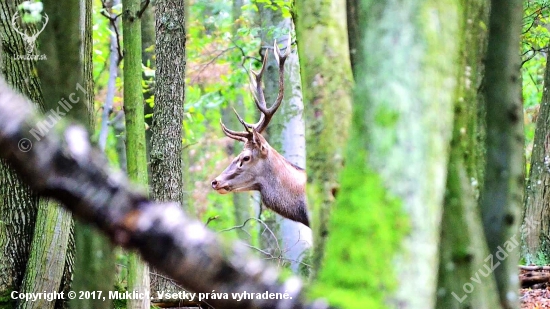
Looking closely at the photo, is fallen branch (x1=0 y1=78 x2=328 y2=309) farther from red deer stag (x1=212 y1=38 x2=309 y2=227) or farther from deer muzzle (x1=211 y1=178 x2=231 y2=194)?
deer muzzle (x1=211 y1=178 x2=231 y2=194)

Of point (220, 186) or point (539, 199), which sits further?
point (220, 186)

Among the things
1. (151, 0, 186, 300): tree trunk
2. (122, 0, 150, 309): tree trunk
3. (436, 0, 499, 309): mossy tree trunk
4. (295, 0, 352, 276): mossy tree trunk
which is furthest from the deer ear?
(436, 0, 499, 309): mossy tree trunk

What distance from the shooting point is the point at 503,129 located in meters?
3.46

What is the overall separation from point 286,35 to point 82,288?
32.1 ft

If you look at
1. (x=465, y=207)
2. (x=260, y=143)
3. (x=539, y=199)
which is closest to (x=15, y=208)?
(x=260, y=143)

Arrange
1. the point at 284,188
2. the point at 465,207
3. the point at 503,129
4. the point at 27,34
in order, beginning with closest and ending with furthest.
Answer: the point at 465,207
the point at 503,129
the point at 27,34
the point at 284,188

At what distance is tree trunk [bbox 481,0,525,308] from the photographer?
334cm

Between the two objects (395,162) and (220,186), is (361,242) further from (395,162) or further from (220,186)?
(220,186)

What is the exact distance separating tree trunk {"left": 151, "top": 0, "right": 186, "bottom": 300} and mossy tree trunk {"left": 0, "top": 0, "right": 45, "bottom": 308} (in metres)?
1.43

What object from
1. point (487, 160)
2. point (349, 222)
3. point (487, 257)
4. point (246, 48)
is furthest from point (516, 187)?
point (246, 48)

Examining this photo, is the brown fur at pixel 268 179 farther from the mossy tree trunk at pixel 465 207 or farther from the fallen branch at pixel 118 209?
the fallen branch at pixel 118 209

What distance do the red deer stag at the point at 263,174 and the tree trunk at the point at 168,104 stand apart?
194 centimetres

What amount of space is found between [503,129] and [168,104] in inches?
188

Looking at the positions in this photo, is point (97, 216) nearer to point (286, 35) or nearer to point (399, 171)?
point (399, 171)
